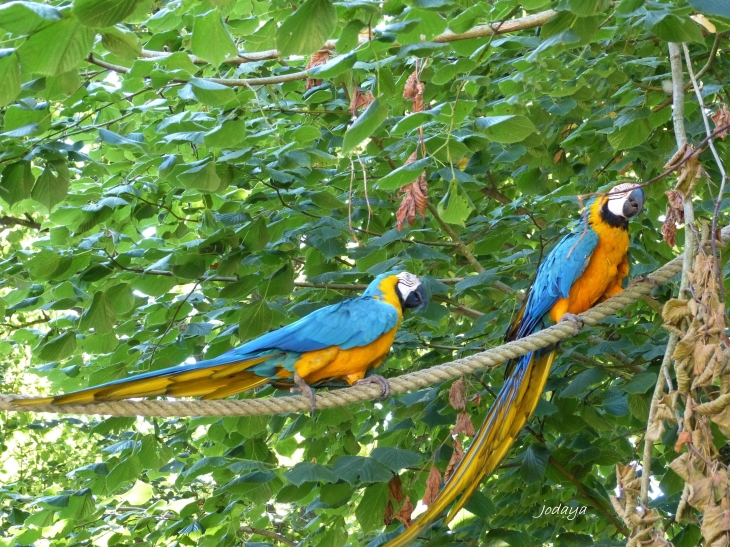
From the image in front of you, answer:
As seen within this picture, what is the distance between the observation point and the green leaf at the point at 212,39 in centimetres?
206

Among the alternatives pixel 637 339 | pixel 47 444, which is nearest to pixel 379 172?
pixel 637 339

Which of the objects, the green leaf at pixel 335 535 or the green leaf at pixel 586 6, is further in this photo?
the green leaf at pixel 335 535

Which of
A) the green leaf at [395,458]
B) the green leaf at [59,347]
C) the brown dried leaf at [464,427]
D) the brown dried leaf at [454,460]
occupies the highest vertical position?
the green leaf at [59,347]

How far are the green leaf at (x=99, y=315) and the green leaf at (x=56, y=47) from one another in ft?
6.59

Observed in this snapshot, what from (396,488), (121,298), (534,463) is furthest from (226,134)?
(534,463)

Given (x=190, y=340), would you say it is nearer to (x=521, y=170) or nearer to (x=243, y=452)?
(x=243, y=452)

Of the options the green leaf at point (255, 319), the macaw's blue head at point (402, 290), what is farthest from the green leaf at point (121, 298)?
the macaw's blue head at point (402, 290)

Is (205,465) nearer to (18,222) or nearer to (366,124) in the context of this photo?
(366,124)

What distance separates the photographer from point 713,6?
6.29 feet

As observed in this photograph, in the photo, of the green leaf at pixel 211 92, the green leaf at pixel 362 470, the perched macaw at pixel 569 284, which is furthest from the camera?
the perched macaw at pixel 569 284

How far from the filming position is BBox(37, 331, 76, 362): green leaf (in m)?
3.74

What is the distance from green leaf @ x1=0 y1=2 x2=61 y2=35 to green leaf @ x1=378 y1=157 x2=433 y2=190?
3.78 feet

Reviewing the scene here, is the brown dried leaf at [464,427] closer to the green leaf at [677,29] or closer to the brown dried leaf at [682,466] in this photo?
the brown dried leaf at [682,466]

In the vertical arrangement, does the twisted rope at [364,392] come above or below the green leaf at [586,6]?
below
